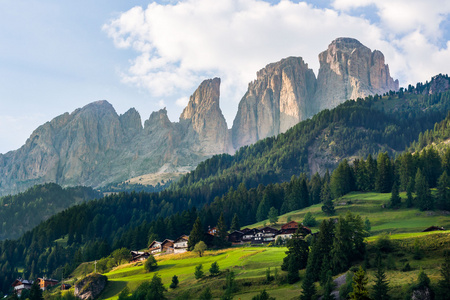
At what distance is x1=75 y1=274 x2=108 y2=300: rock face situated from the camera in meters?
95.4

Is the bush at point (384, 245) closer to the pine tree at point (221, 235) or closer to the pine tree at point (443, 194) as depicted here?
the pine tree at point (443, 194)

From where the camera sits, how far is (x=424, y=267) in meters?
66.1

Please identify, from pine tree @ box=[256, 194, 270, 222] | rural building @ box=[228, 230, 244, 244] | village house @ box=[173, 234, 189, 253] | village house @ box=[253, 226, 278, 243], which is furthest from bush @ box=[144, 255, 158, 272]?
pine tree @ box=[256, 194, 270, 222]

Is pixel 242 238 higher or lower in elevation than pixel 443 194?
lower

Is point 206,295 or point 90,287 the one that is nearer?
point 206,295

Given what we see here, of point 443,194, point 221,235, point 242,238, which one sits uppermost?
point 443,194

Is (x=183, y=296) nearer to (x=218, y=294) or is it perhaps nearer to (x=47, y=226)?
(x=218, y=294)

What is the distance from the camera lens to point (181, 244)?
126 meters

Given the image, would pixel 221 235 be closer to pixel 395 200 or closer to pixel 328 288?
pixel 395 200

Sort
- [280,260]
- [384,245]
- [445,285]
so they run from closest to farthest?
[445,285] < [384,245] < [280,260]

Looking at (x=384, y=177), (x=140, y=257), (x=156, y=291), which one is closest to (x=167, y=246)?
(x=140, y=257)

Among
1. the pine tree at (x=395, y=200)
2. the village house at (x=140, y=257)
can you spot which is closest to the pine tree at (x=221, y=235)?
the village house at (x=140, y=257)

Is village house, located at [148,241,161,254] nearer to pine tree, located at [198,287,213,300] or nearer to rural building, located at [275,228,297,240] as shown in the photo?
rural building, located at [275,228,297,240]

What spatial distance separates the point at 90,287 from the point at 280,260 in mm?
40164
